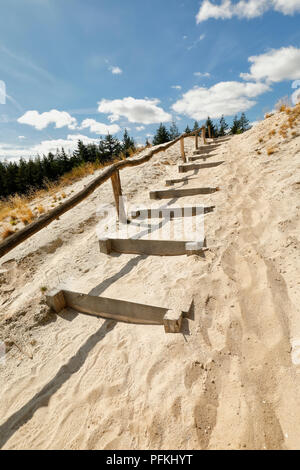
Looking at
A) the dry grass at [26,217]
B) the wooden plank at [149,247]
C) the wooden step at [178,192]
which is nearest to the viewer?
the wooden plank at [149,247]

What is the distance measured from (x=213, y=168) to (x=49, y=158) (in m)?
40.9

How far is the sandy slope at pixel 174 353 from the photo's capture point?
136 cm

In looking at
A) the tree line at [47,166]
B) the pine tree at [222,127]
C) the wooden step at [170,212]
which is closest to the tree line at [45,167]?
the tree line at [47,166]

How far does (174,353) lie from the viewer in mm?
1753

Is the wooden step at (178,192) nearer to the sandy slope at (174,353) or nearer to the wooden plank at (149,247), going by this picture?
the sandy slope at (174,353)

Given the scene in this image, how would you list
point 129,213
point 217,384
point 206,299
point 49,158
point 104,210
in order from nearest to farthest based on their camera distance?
point 217,384 → point 206,299 → point 129,213 → point 104,210 → point 49,158

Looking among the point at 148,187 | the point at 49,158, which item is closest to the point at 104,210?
the point at 148,187

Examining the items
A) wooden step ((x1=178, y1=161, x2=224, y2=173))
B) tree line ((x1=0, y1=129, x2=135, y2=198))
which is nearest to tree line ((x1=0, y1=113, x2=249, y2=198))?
tree line ((x1=0, y1=129, x2=135, y2=198))

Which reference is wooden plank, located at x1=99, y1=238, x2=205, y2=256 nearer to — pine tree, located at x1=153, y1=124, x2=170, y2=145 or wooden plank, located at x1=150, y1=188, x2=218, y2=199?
wooden plank, located at x1=150, y1=188, x2=218, y2=199

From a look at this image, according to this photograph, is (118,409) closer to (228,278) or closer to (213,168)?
(228,278)

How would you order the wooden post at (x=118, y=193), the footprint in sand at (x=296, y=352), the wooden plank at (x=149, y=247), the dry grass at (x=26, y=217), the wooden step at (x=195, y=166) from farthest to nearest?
the wooden step at (x=195, y=166) < the dry grass at (x=26, y=217) < the wooden post at (x=118, y=193) < the wooden plank at (x=149, y=247) < the footprint in sand at (x=296, y=352)

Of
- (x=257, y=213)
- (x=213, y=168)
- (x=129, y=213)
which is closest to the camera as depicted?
(x=257, y=213)

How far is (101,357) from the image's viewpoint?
196 cm

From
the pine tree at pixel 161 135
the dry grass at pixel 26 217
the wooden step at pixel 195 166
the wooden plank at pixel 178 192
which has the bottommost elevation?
the dry grass at pixel 26 217
